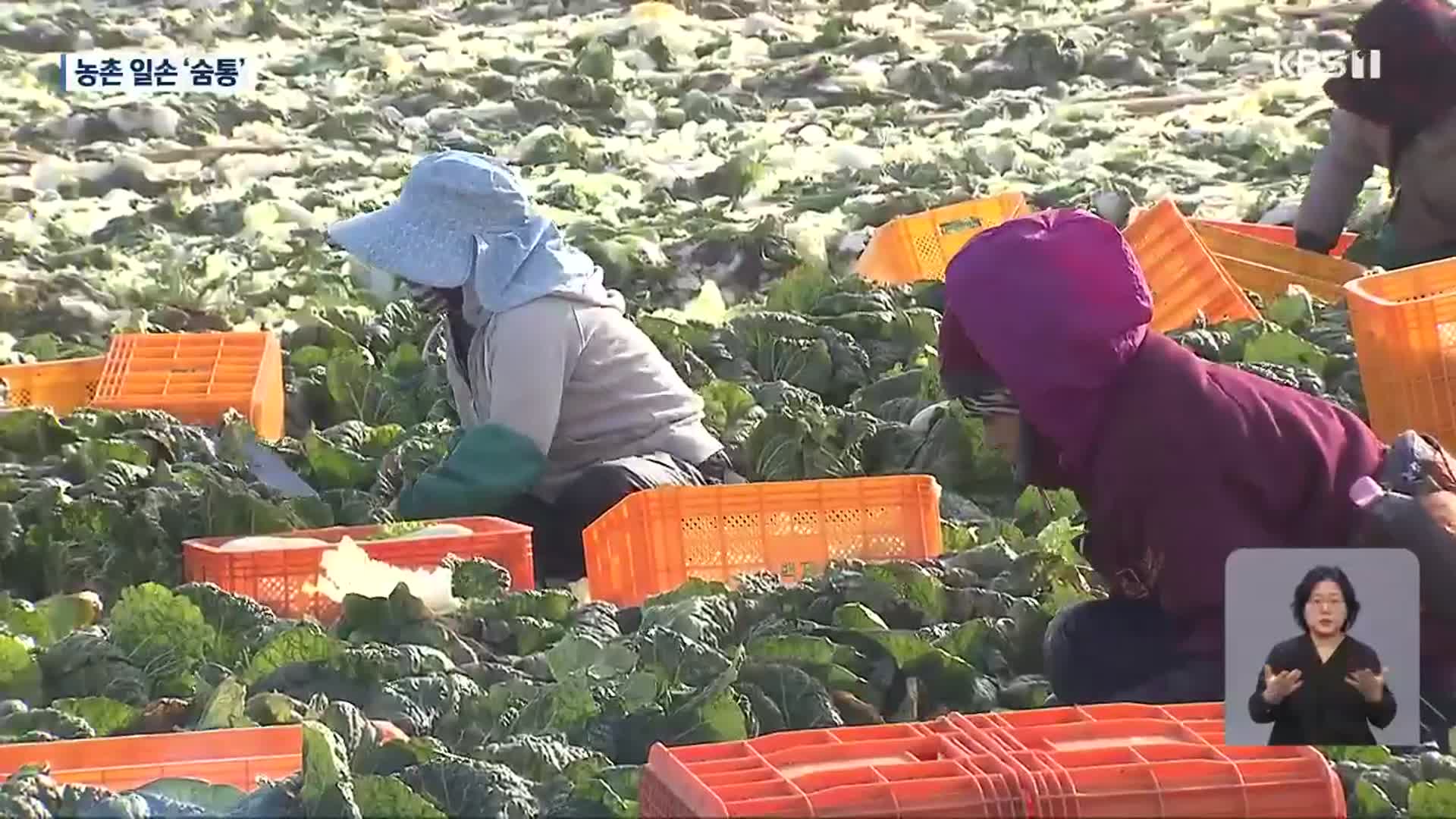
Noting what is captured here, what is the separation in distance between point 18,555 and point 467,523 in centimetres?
105

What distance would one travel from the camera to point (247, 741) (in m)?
3.49

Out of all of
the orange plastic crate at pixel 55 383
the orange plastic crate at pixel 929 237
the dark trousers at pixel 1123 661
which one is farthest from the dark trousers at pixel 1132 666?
the orange plastic crate at pixel 929 237

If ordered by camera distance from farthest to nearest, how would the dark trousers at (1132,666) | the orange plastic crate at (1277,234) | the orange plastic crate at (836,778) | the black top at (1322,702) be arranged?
1. the orange plastic crate at (1277,234)
2. the dark trousers at (1132,666)
3. the black top at (1322,702)
4. the orange plastic crate at (836,778)

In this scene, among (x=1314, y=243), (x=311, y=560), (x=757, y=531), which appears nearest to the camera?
(x=311, y=560)

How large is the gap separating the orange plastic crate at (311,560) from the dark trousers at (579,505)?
37cm

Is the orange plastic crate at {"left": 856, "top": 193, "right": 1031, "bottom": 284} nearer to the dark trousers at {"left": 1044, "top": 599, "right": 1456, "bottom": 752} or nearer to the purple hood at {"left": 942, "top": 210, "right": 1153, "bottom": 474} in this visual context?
the dark trousers at {"left": 1044, "top": 599, "right": 1456, "bottom": 752}

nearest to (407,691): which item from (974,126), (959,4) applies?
(974,126)

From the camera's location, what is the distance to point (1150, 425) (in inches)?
138

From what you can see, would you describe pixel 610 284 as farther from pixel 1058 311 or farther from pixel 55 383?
pixel 1058 311

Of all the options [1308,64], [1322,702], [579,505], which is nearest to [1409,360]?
[579,505]

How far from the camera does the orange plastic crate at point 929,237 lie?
7441mm

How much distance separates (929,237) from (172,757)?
4440mm

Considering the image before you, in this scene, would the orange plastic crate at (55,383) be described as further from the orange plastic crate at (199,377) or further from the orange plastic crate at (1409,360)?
the orange plastic crate at (1409,360)

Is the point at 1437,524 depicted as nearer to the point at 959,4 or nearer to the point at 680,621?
the point at 680,621
